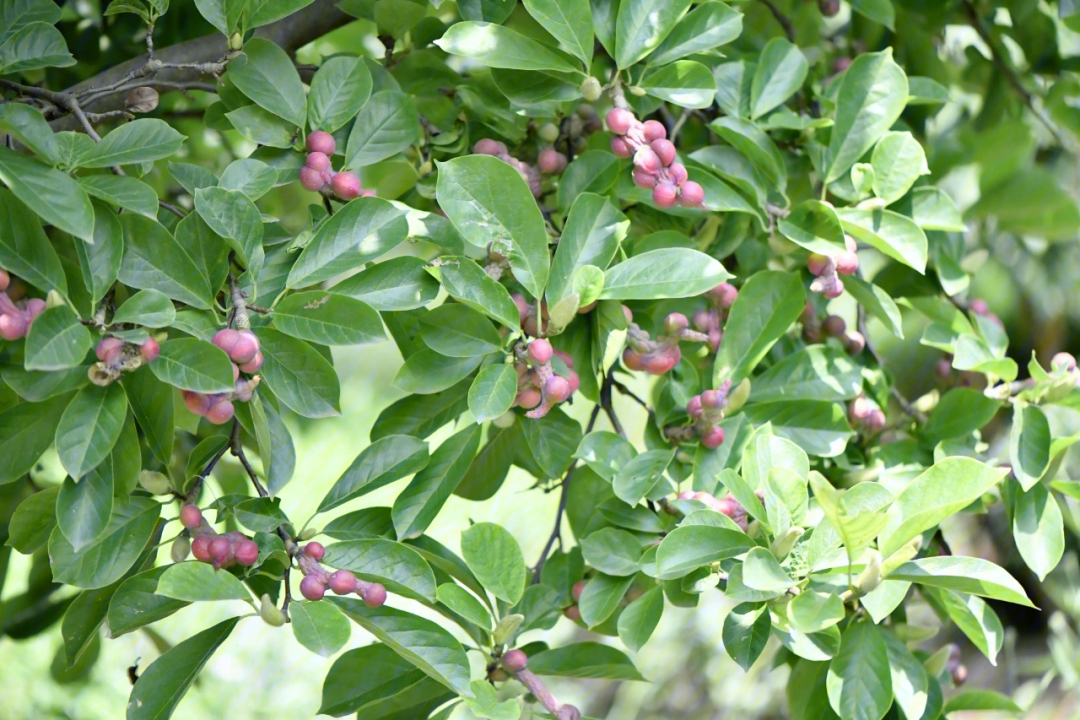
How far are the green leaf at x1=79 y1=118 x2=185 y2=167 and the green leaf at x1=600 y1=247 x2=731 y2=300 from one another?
0.26m

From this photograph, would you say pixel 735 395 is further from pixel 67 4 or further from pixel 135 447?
pixel 67 4

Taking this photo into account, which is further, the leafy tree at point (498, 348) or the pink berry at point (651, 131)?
the pink berry at point (651, 131)

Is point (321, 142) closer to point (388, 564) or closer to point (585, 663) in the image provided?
point (388, 564)

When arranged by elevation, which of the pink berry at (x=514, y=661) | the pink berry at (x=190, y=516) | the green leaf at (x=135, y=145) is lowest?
the pink berry at (x=514, y=661)

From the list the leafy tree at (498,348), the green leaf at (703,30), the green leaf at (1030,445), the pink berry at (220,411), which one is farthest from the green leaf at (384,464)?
the green leaf at (1030,445)

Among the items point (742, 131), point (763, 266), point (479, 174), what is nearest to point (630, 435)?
point (763, 266)

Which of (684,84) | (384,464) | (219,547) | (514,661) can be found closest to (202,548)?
(219,547)

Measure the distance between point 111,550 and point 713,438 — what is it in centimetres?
39

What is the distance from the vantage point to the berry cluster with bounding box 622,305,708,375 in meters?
0.63

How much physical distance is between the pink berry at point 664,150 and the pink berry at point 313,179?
219 mm

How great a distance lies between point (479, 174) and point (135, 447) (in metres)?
0.25

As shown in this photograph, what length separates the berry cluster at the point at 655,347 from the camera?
633mm

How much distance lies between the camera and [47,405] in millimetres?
525

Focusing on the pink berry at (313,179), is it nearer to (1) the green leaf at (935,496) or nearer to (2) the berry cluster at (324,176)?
(2) the berry cluster at (324,176)
